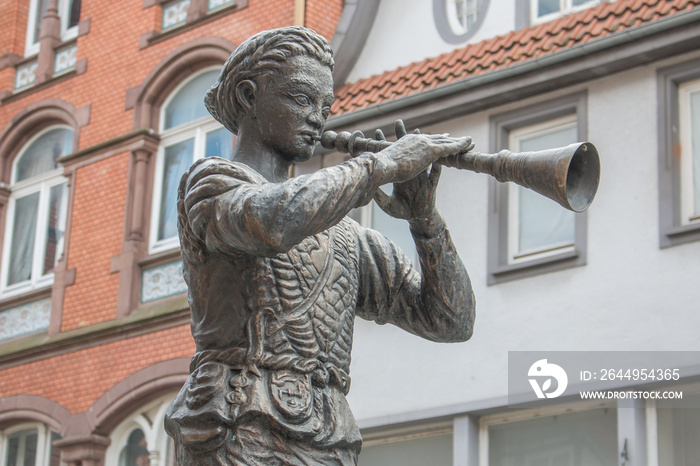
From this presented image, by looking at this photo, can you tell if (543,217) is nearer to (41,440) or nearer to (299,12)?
(299,12)

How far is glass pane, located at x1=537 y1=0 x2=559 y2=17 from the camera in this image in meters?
14.9

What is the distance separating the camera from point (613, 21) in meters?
13.6

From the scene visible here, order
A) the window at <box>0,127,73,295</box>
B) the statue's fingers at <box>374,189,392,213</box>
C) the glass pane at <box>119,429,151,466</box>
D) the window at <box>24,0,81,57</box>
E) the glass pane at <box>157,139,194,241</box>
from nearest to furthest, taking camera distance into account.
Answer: the statue's fingers at <box>374,189,392,213</box> → the glass pane at <box>119,429,151,466</box> → the glass pane at <box>157,139,194,241</box> → the window at <box>0,127,73,295</box> → the window at <box>24,0,81,57</box>

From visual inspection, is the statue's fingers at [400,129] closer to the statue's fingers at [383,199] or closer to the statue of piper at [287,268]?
the statue of piper at [287,268]

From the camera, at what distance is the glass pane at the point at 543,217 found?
1386 cm

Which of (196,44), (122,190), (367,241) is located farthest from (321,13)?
(367,241)

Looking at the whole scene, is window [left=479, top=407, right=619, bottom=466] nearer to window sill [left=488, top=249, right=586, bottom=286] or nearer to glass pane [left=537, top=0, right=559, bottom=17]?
window sill [left=488, top=249, right=586, bottom=286]

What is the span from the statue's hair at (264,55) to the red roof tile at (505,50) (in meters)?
9.28

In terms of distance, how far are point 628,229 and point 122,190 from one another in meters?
7.39

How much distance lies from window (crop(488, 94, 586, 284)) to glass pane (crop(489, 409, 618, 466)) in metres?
Answer: 1.35

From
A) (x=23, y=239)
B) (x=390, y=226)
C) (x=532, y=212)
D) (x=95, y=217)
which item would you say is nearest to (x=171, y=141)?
(x=95, y=217)

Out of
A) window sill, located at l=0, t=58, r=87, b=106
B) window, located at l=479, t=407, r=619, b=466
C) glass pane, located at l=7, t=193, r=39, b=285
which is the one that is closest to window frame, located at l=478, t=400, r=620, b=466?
window, located at l=479, t=407, r=619, b=466

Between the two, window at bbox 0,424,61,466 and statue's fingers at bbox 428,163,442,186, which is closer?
statue's fingers at bbox 428,163,442,186
